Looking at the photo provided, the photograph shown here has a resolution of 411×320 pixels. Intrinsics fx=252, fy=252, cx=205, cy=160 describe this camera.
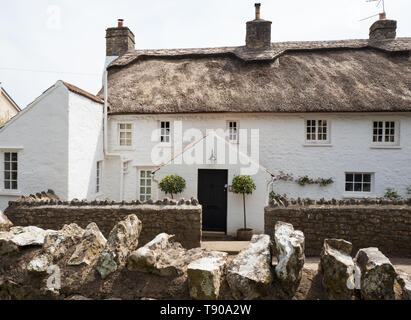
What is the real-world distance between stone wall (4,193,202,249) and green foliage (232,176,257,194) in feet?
7.28

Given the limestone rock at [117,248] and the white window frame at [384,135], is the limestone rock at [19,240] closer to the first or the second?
the limestone rock at [117,248]

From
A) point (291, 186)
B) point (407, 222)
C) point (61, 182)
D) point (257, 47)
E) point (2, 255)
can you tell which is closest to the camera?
point (2, 255)

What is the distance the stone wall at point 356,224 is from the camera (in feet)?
20.1

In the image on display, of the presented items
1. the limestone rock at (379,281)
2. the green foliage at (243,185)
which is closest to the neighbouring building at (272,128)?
the green foliage at (243,185)

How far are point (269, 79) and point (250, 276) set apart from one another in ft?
34.6

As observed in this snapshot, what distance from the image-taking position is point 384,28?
44.7 ft

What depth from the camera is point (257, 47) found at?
1364cm

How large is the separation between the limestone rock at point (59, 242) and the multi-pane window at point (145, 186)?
22.6 ft

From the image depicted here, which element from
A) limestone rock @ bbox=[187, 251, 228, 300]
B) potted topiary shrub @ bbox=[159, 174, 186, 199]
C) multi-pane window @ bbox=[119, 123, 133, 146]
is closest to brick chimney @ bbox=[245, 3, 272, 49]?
multi-pane window @ bbox=[119, 123, 133, 146]

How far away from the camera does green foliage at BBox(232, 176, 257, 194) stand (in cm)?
841

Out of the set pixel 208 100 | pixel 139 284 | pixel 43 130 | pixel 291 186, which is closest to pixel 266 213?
pixel 139 284

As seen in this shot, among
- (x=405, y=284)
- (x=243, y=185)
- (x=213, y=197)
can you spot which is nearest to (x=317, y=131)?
(x=243, y=185)

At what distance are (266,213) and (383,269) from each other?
334cm

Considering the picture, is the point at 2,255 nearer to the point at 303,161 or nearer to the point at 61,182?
the point at 61,182
